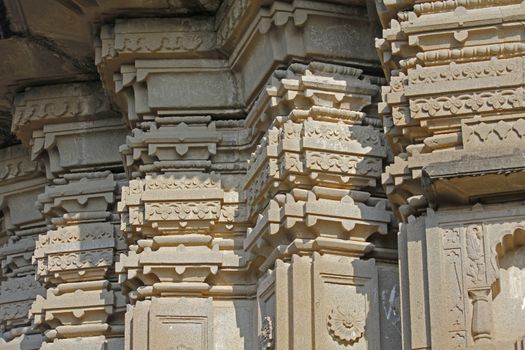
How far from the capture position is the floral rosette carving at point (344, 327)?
406 inches

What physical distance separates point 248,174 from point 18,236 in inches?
177

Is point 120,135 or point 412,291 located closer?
point 412,291

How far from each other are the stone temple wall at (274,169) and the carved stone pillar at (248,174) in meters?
0.02

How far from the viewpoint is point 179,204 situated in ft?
39.5

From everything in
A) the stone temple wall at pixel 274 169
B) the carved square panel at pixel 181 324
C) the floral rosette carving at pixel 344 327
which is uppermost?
the stone temple wall at pixel 274 169

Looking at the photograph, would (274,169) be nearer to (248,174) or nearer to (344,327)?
(248,174)

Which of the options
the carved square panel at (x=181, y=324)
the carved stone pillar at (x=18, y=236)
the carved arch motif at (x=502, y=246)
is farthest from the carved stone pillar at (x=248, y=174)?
the carved stone pillar at (x=18, y=236)

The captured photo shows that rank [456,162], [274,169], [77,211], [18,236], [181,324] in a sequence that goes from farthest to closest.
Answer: [18,236], [77,211], [181,324], [274,169], [456,162]

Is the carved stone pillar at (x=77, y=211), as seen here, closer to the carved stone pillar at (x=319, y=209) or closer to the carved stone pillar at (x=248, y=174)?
the carved stone pillar at (x=248, y=174)

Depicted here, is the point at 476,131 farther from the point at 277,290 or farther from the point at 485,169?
the point at 277,290

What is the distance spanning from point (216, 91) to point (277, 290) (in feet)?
7.65

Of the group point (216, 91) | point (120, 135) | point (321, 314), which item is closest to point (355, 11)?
point (216, 91)

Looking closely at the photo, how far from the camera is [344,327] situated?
10336 mm

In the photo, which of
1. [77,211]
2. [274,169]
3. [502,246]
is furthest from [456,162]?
[77,211]
